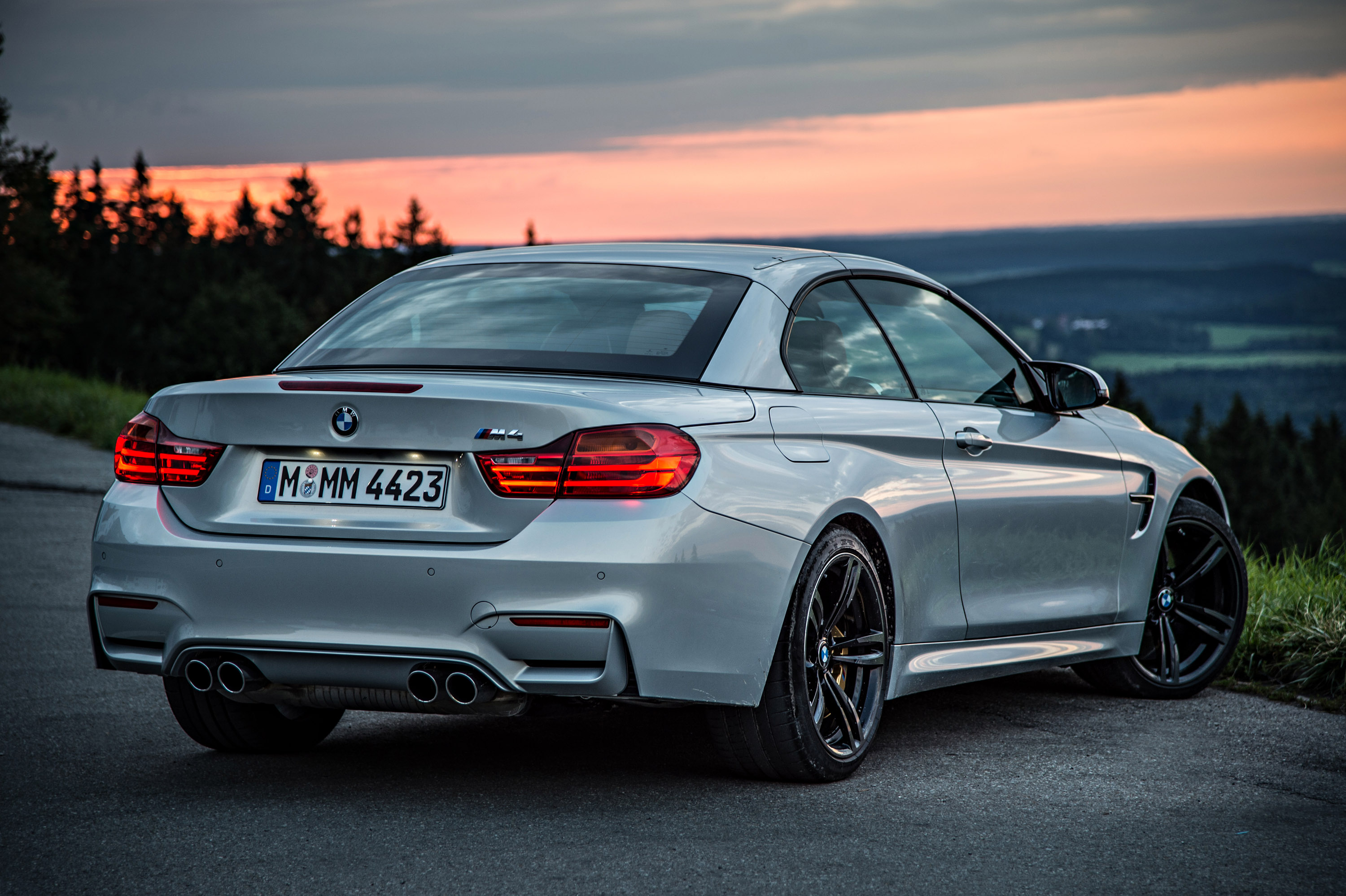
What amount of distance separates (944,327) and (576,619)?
91.0 inches

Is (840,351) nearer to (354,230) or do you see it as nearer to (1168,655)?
(1168,655)

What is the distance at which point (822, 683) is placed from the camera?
4.70m

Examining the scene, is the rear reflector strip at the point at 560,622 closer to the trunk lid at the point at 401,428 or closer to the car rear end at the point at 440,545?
the car rear end at the point at 440,545

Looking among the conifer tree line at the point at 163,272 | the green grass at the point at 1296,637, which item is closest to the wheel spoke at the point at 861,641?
the green grass at the point at 1296,637

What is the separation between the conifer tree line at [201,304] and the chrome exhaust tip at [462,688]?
74.2 metres

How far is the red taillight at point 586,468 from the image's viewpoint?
4.05 metres

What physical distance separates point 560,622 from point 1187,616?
12.0 feet

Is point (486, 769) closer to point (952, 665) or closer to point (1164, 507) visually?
point (952, 665)

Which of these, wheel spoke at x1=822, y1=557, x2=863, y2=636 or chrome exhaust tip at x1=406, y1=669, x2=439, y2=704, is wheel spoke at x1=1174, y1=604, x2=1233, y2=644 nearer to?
wheel spoke at x1=822, y1=557, x2=863, y2=636

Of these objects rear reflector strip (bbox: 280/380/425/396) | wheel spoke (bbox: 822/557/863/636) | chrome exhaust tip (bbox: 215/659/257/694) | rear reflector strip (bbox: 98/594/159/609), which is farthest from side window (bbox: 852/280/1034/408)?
rear reflector strip (bbox: 98/594/159/609)

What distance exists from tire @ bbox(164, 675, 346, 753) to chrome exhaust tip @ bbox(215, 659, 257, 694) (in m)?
0.63

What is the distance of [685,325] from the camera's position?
15.5 feet

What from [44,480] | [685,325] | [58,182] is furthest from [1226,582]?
[58,182]

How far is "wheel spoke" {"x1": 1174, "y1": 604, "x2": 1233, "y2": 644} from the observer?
21.8ft
